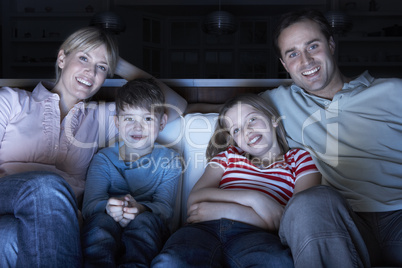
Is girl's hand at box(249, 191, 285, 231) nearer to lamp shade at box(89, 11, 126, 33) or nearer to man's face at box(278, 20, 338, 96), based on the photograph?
man's face at box(278, 20, 338, 96)

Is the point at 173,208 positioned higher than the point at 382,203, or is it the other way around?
the point at 382,203

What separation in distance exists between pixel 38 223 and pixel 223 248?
1.84 feet

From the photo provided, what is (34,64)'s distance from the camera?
5.46 meters

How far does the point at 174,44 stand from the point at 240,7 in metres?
1.38

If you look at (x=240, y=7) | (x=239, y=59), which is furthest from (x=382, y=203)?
(x=239, y=59)

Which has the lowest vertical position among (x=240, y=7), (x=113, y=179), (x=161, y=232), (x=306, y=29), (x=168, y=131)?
(x=161, y=232)

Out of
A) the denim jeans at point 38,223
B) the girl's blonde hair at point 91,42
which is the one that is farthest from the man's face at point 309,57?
the denim jeans at point 38,223

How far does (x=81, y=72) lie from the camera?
4.88ft

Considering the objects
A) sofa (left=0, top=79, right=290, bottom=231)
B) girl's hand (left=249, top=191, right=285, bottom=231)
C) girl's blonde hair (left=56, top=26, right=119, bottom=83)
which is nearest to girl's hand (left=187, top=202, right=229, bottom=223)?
girl's hand (left=249, top=191, right=285, bottom=231)

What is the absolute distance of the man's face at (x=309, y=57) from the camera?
4.75ft

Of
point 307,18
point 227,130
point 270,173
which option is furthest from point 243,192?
point 307,18

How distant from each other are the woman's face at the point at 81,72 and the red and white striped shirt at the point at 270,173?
600 mm

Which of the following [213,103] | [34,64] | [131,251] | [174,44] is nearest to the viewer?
[131,251]

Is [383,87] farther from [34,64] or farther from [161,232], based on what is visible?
[34,64]
